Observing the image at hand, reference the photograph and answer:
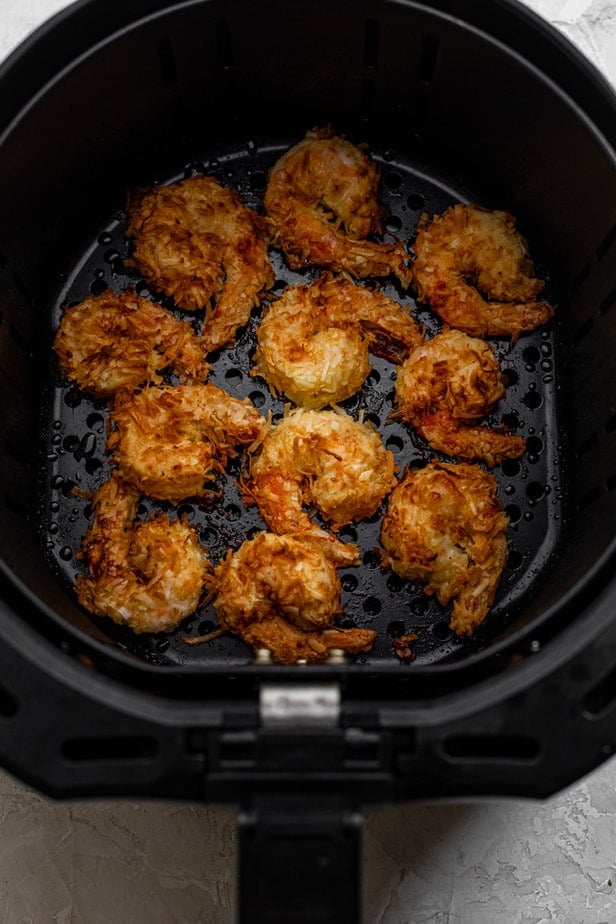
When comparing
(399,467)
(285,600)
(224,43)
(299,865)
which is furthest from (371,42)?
(299,865)

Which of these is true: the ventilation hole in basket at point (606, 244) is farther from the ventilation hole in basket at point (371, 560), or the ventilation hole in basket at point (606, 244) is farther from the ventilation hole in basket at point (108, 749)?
the ventilation hole in basket at point (108, 749)

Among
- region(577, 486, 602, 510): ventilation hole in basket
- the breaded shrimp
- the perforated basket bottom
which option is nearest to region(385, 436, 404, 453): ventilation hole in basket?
the perforated basket bottom

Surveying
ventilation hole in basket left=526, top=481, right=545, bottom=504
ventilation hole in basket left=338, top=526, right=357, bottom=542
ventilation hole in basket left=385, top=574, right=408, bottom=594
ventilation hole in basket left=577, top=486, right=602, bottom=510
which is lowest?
ventilation hole in basket left=385, top=574, right=408, bottom=594

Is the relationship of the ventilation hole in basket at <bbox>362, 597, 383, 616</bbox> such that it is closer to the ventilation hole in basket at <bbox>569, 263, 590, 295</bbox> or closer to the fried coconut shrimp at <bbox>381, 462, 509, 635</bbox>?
the fried coconut shrimp at <bbox>381, 462, 509, 635</bbox>

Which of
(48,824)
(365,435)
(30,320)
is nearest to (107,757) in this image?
(48,824)

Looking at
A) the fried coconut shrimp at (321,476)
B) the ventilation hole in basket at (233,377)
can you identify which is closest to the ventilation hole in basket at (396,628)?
the fried coconut shrimp at (321,476)

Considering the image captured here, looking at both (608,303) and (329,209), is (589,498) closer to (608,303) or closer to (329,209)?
(608,303)
